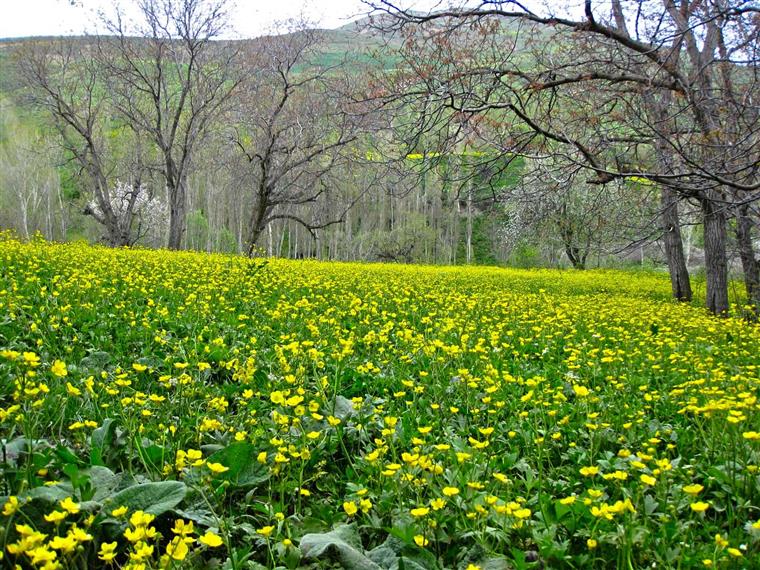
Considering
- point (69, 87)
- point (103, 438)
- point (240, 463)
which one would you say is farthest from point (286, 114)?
point (240, 463)

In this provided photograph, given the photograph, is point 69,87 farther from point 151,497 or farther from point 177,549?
point 177,549

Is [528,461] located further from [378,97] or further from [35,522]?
[378,97]

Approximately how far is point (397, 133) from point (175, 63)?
1650cm

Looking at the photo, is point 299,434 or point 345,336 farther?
point 345,336

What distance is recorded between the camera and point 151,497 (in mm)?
1877

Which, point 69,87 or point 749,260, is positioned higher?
point 69,87

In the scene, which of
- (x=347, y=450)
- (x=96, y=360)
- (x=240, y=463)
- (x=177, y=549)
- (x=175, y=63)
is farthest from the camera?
(x=175, y=63)

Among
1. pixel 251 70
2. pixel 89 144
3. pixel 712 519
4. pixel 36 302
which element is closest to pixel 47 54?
pixel 89 144

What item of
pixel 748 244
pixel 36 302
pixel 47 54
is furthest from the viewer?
pixel 47 54

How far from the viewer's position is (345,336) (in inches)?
203

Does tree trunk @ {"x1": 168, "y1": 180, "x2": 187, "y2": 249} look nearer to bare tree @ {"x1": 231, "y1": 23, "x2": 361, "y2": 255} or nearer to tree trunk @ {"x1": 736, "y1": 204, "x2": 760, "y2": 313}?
bare tree @ {"x1": 231, "y1": 23, "x2": 361, "y2": 255}

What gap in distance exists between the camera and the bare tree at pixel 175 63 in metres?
18.5

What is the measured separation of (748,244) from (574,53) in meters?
6.65

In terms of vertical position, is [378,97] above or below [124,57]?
below
